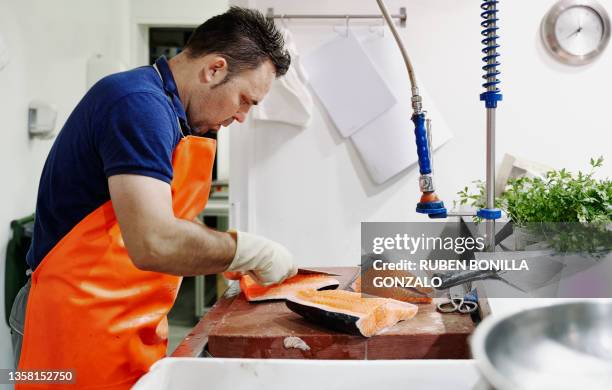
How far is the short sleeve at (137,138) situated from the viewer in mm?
1076

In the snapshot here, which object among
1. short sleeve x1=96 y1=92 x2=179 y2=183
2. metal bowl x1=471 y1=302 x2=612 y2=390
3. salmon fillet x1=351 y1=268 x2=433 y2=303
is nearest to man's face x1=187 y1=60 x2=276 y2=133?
short sleeve x1=96 y1=92 x2=179 y2=183

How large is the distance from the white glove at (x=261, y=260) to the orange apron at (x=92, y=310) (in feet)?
0.68

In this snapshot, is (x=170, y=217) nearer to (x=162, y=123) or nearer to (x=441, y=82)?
(x=162, y=123)

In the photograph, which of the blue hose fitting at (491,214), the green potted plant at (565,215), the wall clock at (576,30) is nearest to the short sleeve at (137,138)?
the blue hose fitting at (491,214)

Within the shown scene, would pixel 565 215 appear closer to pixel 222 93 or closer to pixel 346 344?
pixel 346 344

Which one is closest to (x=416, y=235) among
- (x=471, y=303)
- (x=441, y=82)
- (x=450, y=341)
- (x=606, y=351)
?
(x=441, y=82)

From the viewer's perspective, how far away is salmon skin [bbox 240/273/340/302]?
4.98 ft

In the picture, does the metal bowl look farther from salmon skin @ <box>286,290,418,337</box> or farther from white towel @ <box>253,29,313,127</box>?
white towel @ <box>253,29,313,127</box>

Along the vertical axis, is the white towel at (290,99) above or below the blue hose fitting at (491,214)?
above

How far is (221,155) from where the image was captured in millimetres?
4469

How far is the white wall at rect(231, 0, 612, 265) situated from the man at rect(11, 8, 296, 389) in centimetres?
139

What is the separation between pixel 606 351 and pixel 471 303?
0.73 meters

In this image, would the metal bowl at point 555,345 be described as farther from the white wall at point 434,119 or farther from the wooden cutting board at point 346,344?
the white wall at point 434,119

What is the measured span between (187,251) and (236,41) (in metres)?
0.55
